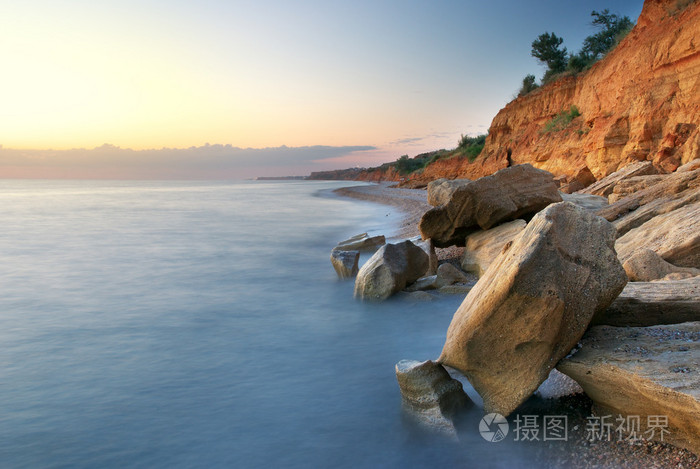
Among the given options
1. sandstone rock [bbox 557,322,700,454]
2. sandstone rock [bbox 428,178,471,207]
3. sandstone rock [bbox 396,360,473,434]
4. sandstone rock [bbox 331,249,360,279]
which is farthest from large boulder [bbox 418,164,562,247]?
sandstone rock [bbox 396,360,473,434]

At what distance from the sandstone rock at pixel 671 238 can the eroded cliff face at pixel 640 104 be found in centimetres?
867

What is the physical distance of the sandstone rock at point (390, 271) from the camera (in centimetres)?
808

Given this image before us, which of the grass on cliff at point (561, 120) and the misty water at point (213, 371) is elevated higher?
the grass on cliff at point (561, 120)

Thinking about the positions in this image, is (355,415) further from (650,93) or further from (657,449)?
(650,93)

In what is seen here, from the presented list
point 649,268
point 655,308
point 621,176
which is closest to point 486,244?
point 649,268

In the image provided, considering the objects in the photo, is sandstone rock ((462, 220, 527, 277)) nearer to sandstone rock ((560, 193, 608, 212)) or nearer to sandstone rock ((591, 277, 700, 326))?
sandstone rock ((560, 193, 608, 212))

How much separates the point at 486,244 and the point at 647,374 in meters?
6.17

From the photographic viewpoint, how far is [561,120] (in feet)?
93.0

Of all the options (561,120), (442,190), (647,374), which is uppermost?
(561,120)

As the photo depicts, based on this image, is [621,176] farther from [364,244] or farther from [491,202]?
[364,244]

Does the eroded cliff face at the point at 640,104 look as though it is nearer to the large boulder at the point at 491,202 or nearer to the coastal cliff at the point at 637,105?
the coastal cliff at the point at 637,105

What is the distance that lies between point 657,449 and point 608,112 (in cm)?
2296

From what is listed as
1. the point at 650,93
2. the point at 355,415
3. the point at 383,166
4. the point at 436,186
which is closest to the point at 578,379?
the point at 355,415

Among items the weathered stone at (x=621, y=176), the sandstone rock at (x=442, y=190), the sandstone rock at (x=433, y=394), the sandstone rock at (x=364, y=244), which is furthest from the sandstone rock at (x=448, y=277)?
the weathered stone at (x=621, y=176)
